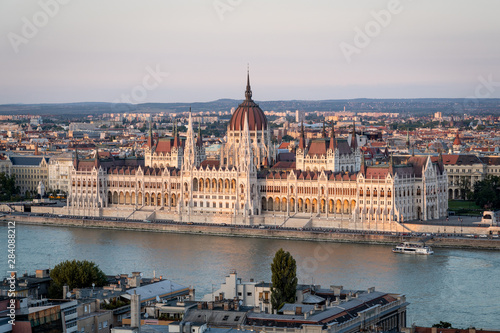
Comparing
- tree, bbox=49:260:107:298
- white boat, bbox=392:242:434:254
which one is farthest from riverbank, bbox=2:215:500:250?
tree, bbox=49:260:107:298

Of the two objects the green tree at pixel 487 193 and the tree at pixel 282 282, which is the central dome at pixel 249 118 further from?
the tree at pixel 282 282

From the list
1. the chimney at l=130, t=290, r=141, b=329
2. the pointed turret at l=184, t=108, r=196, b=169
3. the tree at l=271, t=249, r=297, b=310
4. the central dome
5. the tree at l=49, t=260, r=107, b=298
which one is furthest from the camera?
the central dome

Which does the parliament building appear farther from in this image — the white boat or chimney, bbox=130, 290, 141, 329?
chimney, bbox=130, 290, 141, 329

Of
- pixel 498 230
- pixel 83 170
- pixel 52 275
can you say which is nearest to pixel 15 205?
pixel 83 170

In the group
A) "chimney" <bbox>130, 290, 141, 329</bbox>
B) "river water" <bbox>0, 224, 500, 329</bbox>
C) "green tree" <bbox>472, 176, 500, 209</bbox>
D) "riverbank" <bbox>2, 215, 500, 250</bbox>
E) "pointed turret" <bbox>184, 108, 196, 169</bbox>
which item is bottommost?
"river water" <bbox>0, 224, 500, 329</bbox>

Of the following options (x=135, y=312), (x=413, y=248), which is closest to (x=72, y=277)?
(x=135, y=312)

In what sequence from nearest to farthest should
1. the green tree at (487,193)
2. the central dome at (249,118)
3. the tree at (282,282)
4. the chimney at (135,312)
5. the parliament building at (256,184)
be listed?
the chimney at (135,312), the tree at (282,282), the parliament building at (256,184), the green tree at (487,193), the central dome at (249,118)

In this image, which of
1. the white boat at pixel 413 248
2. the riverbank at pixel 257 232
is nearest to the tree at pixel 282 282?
the white boat at pixel 413 248
